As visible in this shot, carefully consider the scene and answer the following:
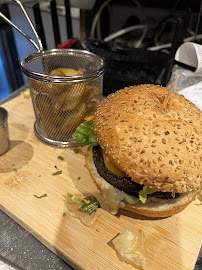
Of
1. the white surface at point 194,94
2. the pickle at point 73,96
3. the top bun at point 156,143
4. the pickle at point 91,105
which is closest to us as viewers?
the top bun at point 156,143

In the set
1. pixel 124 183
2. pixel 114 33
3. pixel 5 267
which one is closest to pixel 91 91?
pixel 124 183

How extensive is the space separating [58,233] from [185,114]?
902 mm

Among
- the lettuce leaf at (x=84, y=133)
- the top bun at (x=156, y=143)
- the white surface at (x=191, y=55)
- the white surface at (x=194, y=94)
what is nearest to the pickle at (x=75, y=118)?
the lettuce leaf at (x=84, y=133)

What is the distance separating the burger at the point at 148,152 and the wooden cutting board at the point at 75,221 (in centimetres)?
11

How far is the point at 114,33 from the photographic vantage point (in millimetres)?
3506

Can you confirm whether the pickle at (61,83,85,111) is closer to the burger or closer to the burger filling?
the burger

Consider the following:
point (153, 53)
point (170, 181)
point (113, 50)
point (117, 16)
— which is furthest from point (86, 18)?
point (170, 181)

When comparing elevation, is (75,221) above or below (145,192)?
below

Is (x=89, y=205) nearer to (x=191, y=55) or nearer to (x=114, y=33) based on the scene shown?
(x=191, y=55)

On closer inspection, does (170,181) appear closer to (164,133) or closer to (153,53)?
(164,133)

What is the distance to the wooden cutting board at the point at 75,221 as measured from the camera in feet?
3.45

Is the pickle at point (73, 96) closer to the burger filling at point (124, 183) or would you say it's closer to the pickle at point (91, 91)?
the pickle at point (91, 91)

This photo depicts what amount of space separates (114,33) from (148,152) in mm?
3031

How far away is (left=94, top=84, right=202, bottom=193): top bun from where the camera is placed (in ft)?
3.27
